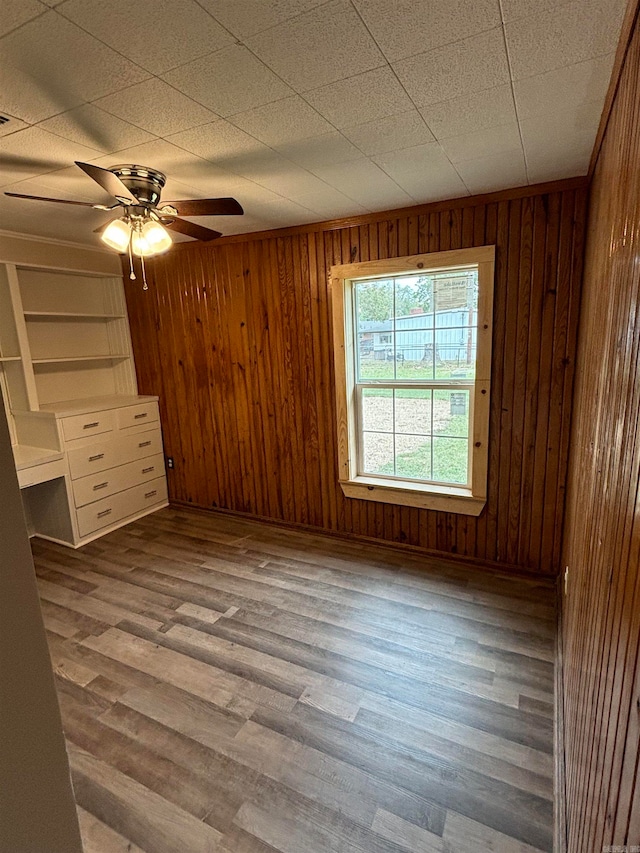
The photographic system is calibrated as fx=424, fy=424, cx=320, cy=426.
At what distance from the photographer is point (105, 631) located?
245 centimetres

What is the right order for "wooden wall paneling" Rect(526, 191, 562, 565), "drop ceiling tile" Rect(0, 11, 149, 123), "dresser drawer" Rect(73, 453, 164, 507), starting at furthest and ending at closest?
"dresser drawer" Rect(73, 453, 164, 507)
"wooden wall paneling" Rect(526, 191, 562, 565)
"drop ceiling tile" Rect(0, 11, 149, 123)

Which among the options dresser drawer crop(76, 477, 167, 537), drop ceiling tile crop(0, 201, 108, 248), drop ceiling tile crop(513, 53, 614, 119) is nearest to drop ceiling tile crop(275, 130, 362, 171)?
drop ceiling tile crop(513, 53, 614, 119)

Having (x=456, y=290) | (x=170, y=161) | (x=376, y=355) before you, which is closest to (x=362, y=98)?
(x=170, y=161)

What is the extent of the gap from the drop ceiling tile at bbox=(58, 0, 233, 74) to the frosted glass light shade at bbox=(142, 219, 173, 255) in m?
0.86

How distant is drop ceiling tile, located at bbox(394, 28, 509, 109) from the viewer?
123 centimetres

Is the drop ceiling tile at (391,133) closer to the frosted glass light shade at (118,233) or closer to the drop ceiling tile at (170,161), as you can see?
the drop ceiling tile at (170,161)

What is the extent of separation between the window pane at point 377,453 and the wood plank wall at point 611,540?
1.61m

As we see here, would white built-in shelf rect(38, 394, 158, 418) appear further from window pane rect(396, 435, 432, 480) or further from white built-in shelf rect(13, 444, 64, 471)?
window pane rect(396, 435, 432, 480)

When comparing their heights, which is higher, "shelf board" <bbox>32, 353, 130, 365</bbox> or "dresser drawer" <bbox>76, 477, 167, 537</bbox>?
"shelf board" <bbox>32, 353, 130, 365</bbox>

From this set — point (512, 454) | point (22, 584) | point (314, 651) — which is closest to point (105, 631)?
point (314, 651)

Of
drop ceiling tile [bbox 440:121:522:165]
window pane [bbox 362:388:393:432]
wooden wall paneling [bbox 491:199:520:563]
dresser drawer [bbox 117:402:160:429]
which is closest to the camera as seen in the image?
drop ceiling tile [bbox 440:121:522:165]

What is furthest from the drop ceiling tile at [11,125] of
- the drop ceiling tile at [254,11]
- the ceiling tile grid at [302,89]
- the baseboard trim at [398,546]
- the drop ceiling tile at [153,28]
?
the baseboard trim at [398,546]

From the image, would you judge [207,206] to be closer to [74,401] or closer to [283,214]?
[283,214]

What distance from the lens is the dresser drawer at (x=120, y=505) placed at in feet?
11.7
